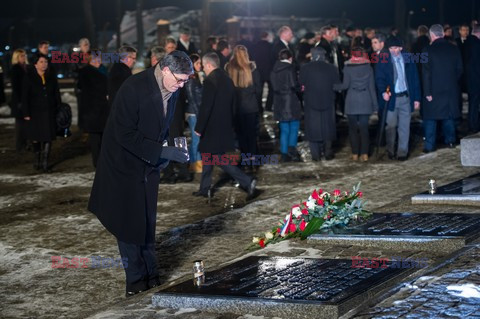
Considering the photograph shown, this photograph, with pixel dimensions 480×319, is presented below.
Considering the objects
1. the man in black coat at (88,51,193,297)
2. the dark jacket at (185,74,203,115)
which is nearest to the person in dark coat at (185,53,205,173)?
the dark jacket at (185,74,203,115)

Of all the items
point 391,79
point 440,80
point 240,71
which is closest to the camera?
point 240,71

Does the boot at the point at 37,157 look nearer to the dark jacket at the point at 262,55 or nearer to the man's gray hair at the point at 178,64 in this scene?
the dark jacket at the point at 262,55

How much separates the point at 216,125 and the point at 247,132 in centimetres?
305

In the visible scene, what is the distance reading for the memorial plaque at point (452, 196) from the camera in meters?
10.1

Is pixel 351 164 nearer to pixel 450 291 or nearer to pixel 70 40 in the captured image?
pixel 450 291

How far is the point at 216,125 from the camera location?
1260 centimetres

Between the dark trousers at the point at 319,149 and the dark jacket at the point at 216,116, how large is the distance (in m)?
3.57

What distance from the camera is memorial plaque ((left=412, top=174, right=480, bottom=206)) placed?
33.2 ft

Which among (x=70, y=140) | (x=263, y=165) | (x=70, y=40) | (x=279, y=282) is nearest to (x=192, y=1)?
(x=70, y=40)

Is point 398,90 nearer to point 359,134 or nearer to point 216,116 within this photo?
point 359,134

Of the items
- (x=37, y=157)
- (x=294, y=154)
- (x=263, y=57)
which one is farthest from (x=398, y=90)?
(x=37, y=157)

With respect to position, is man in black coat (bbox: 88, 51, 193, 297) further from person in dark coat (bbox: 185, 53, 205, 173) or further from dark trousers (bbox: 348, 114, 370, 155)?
dark trousers (bbox: 348, 114, 370, 155)

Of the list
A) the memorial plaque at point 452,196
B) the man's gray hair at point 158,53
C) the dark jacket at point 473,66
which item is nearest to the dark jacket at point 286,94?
the man's gray hair at point 158,53

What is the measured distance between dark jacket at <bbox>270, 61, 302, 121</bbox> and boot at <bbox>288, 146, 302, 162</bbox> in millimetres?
515
